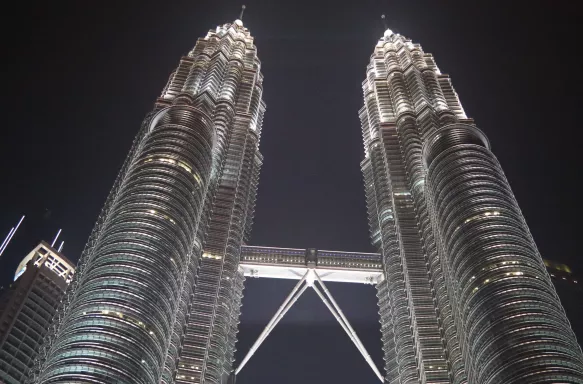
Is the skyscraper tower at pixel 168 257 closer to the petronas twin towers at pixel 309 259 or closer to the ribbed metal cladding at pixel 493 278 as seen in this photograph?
the petronas twin towers at pixel 309 259

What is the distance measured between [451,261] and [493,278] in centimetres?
645

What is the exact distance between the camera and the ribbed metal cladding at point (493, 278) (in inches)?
2201

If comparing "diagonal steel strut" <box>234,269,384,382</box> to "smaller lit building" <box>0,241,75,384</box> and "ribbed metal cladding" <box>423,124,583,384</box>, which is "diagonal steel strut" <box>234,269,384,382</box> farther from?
"smaller lit building" <box>0,241,75,384</box>

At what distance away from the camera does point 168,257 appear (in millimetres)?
68875

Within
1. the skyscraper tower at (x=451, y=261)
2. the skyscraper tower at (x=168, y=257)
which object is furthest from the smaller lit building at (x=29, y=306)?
the skyscraper tower at (x=451, y=261)

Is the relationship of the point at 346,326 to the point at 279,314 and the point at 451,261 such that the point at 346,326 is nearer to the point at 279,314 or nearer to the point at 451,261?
the point at 279,314

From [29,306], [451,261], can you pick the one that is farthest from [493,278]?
[29,306]

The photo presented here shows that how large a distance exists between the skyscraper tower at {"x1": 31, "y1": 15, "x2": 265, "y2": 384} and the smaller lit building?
41.6 metres

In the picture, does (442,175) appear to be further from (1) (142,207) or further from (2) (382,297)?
(1) (142,207)

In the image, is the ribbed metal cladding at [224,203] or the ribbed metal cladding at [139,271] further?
the ribbed metal cladding at [224,203]

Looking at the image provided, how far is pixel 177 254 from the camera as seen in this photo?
70500mm

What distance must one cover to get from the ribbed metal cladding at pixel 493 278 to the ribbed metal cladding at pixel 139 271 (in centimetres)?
2719

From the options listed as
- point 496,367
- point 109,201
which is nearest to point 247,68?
point 109,201

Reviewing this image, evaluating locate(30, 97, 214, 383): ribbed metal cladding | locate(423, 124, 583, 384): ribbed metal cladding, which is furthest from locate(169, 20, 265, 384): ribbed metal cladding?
locate(423, 124, 583, 384): ribbed metal cladding
